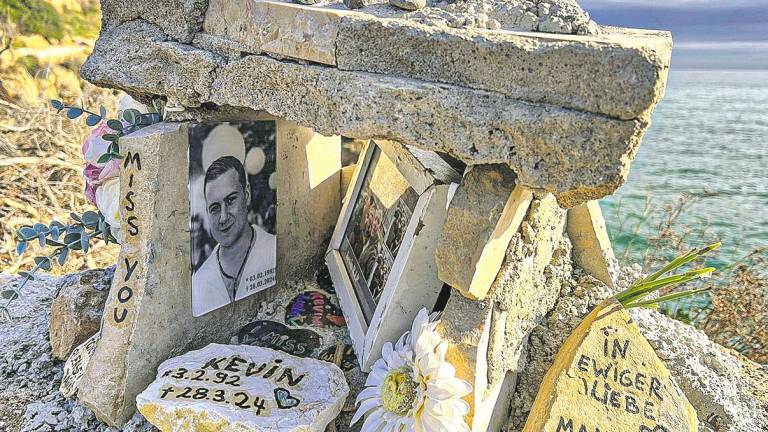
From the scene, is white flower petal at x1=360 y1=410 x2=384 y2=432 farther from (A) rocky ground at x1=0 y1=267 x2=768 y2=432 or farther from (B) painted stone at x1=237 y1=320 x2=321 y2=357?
(B) painted stone at x1=237 y1=320 x2=321 y2=357

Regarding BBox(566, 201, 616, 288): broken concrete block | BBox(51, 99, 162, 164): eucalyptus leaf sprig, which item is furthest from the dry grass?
BBox(566, 201, 616, 288): broken concrete block

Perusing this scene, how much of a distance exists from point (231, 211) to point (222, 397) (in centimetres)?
73

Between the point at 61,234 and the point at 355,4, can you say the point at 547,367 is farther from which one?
the point at 61,234

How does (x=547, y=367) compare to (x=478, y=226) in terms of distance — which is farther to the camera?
(x=547, y=367)

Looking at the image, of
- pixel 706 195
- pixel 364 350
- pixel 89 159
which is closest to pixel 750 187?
pixel 706 195

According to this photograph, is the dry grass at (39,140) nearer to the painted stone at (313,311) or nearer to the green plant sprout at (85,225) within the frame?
the green plant sprout at (85,225)

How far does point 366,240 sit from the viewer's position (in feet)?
8.36

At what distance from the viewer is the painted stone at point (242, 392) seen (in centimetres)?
184

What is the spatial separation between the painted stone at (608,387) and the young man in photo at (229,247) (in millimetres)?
1173

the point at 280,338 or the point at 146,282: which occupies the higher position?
the point at 146,282

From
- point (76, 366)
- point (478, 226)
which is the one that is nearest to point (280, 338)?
point (76, 366)

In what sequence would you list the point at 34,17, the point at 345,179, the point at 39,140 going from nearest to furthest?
the point at 345,179, the point at 39,140, the point at 34,17

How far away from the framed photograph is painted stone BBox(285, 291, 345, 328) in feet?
0.23

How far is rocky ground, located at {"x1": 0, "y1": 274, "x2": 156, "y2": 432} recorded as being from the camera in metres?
2.18
